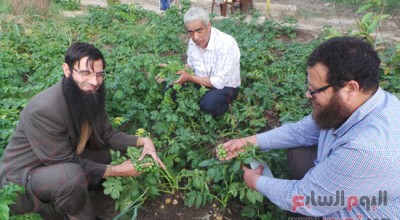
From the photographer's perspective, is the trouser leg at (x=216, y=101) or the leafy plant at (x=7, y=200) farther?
the trouser leg at (x=216, y=101)

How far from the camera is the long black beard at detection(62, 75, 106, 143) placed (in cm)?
218

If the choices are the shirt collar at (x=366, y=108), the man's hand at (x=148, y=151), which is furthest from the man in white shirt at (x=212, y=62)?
the shirt collar at (x=366, y=108)

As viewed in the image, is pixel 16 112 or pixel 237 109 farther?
pixel 237 109

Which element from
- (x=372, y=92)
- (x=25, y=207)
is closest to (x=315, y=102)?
(x=372, y=92)

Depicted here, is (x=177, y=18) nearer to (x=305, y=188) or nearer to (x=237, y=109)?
(x=237, y=109)

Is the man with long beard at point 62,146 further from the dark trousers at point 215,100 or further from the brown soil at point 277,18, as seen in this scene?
the dark trousers at point 215,100

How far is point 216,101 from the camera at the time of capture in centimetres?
339

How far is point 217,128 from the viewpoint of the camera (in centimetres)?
342

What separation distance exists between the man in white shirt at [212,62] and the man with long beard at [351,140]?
1563 mm

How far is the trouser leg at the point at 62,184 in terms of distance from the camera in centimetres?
220

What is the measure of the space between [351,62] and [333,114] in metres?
0.30

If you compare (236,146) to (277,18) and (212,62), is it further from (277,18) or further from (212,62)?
(277,18)

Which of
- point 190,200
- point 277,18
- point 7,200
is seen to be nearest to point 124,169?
point 190,200

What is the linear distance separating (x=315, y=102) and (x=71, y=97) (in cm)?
150
